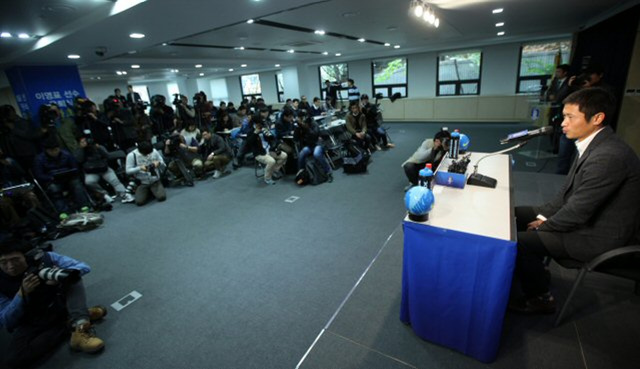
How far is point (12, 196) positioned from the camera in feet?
12.6

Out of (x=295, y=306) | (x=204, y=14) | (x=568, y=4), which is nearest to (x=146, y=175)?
(x=204, y=14)

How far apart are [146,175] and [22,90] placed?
464cm

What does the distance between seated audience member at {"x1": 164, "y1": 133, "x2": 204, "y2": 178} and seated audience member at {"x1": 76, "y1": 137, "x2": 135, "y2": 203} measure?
938mm

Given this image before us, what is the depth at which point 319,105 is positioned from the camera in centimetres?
895

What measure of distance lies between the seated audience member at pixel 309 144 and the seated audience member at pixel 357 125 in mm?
964

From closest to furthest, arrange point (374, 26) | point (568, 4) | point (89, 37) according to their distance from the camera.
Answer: point (89, 37) → point (568, 4) → point (374, 26)

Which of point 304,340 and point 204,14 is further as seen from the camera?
point 204,14

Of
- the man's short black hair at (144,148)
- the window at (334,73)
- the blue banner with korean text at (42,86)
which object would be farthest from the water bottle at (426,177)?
the window at (334,73)

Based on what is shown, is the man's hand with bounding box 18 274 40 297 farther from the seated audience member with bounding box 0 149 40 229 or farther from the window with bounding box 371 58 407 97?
the window with bounding box 371 58 407 97

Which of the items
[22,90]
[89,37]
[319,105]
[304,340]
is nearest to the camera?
[304,340]

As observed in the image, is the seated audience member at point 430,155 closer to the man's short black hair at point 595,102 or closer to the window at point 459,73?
the man's short black hair at point 595,102

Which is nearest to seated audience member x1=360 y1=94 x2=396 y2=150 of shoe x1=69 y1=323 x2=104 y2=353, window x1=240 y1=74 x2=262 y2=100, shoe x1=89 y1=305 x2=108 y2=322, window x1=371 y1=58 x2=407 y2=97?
window x1=371 y1=58 x2=407 y2=97

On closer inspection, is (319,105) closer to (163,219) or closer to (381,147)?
(381,147)

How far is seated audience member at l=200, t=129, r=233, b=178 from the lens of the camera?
5824 millimetres
